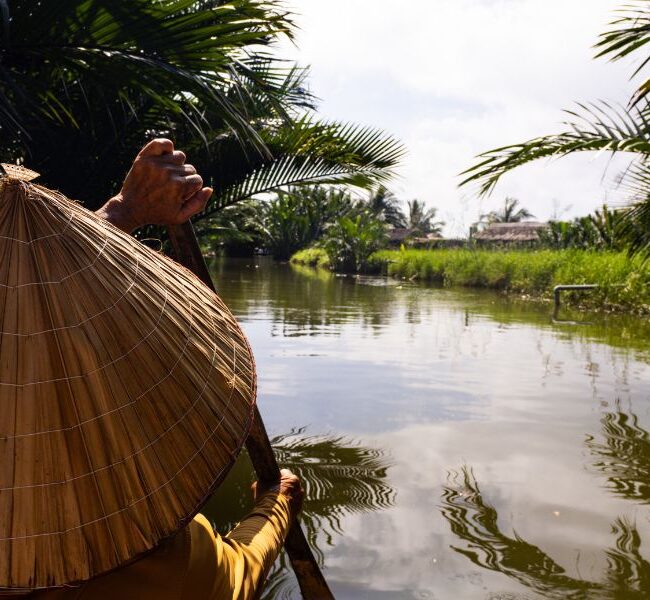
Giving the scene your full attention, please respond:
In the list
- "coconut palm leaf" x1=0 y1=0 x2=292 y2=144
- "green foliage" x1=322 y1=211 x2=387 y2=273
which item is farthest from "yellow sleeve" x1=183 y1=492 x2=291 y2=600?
"green foliage" x1=322 y1=211 x2=387 y2=273

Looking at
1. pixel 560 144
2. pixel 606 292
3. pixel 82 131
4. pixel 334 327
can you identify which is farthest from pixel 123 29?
pixel 606 292

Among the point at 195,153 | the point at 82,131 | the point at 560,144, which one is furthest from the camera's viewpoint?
the point at 560,144

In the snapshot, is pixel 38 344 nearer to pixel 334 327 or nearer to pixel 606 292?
pixel 334 327

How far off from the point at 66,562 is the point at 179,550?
190 mm

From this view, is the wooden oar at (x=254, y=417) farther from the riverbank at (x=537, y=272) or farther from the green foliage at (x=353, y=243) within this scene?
the green foliage at (x=353, y=243)

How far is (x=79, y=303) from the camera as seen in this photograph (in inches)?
32.3

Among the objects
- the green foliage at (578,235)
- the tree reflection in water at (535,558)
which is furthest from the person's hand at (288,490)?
the green foliage at (578,235)

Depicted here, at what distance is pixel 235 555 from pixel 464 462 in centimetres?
335

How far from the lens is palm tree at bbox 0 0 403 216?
317cm

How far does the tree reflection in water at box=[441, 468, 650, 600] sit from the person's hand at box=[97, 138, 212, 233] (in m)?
2.17

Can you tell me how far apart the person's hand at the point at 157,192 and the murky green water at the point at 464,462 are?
1745 mm

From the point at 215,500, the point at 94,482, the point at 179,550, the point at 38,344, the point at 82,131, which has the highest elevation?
the point at 82,131

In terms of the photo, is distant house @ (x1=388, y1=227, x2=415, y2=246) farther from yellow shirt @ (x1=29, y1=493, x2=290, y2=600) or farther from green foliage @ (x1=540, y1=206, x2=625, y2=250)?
yellow shirt @ (x1=29, y1=493, x2=290, y2=600)

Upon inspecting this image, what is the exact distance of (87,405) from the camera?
2.62ft
